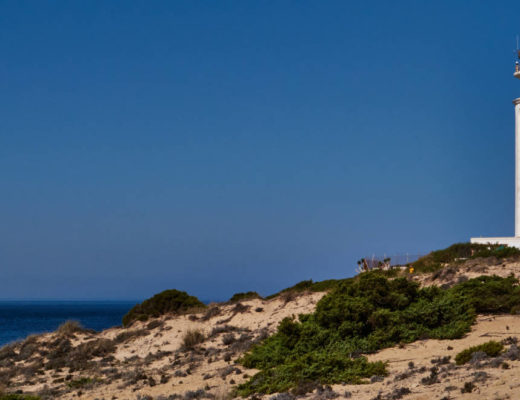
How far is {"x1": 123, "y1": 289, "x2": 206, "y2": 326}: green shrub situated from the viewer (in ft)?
111

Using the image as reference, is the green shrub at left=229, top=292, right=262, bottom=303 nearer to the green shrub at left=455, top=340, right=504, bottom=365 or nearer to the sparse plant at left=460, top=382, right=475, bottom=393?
the green shrub at left=455, top=340, right=504, bottom=365

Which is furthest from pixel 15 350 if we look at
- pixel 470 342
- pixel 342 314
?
pixel 470 342

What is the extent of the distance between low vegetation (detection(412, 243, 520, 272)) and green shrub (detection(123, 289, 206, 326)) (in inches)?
539

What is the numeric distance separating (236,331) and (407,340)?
10.9m

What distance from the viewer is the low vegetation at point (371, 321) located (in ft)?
56.2

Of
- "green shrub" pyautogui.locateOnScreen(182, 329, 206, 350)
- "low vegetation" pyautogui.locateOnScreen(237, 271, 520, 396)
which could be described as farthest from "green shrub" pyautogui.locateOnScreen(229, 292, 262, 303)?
"low vegetation" pyautogui.locateOnScreen(237, 271, 520, 396)

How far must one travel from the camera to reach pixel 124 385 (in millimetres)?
18672

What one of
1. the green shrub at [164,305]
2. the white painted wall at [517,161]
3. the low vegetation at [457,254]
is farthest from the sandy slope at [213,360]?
the white painted wall at [517,161]

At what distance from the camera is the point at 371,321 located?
18.3 meters

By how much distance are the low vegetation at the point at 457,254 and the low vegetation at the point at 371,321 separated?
29.1 feet

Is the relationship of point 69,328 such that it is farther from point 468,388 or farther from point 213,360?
point 468,388

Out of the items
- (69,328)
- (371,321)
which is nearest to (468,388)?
(371,321)

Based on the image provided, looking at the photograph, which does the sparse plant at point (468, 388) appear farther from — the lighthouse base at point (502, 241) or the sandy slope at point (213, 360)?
the lighthouse base at point (502, 241)

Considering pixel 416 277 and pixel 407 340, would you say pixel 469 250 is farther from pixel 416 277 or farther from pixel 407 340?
pixel 407 340
